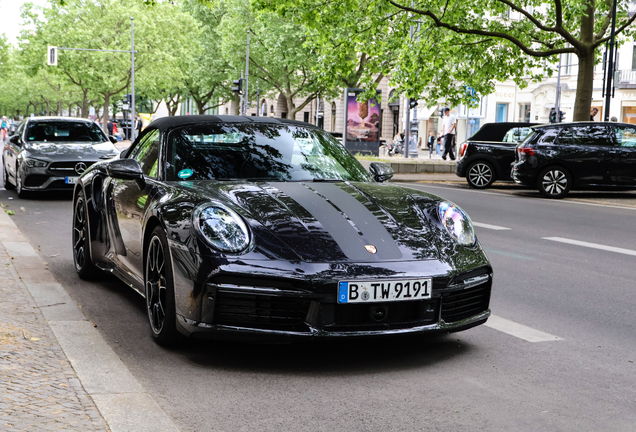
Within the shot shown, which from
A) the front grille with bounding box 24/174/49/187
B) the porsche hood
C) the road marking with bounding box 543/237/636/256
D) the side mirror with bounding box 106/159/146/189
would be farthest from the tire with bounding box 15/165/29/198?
the porsche hood

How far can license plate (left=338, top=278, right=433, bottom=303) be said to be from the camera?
13.3ft

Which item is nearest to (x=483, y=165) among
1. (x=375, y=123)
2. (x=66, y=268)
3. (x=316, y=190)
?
(x=375, y=123)

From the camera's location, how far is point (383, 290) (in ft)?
13.5

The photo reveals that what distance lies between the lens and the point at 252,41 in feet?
174

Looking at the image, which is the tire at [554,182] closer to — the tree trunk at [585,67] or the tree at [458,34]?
the tree trunk at [585,67]

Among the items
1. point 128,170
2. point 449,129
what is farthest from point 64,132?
point 449,129

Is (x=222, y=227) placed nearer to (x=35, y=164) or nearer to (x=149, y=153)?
(x=149, y=153)

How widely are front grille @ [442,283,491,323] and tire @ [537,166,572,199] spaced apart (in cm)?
1358

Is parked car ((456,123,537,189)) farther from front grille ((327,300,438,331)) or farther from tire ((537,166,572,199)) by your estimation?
front grille ((327,300,438,331))

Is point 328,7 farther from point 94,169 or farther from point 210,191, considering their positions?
point 210,191

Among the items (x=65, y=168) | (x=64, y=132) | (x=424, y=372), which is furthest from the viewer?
(x=64, y=132)

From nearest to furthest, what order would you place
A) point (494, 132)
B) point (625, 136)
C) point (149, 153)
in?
1. point (149, 153)
2. point (625, 136)
3. point (494, 132)

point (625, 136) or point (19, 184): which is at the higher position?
point (625, 136)

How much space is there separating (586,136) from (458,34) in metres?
5.78
